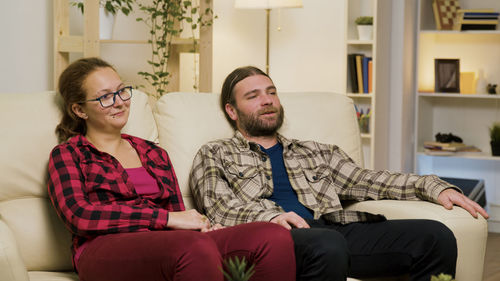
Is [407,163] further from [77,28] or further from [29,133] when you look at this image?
[29,133]

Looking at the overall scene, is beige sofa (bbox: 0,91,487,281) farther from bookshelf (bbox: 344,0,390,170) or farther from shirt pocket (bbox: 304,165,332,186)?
bookshelf (bbox: 344,0,390,170)

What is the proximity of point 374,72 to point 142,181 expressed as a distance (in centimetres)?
251

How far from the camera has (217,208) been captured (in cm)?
228

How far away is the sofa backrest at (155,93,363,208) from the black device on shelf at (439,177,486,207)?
1.90 meters

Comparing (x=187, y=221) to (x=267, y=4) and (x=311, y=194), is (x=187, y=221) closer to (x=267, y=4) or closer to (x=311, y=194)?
(x=311, y=194)

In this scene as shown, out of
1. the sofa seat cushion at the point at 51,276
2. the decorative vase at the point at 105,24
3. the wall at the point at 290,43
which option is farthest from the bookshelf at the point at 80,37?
the sofa seat cushion at the point at 51,276

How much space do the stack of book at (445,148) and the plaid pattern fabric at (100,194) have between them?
2772 millimetres

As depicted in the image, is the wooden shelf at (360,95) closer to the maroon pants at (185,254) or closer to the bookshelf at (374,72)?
the bookshelf at (374,72)

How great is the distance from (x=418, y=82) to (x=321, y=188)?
2.42m

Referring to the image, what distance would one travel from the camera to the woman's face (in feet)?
7.08

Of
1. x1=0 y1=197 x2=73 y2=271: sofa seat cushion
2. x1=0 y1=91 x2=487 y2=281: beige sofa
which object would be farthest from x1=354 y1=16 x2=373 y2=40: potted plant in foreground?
x1=0 y1=197 x2=73 y2=271: sofa seat cushion

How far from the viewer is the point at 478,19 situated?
4.54m

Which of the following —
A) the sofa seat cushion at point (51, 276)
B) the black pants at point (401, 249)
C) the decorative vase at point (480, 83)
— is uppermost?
the decorative vase at point (480, 83)

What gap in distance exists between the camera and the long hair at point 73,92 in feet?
7.14
